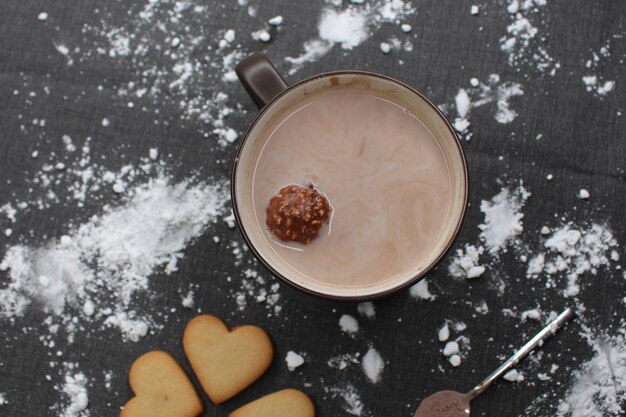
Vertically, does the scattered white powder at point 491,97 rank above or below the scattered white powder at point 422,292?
above

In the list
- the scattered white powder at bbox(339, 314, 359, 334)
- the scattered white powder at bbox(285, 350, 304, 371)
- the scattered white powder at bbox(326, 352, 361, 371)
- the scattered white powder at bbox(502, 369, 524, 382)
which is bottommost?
the scattered white powder at bbox(502, 369, 524, 382)

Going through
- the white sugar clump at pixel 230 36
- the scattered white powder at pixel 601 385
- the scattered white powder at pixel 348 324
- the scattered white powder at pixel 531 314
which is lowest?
the scattered white powder at pixel 601 385

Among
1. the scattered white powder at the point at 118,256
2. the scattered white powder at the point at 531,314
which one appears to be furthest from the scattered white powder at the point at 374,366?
the scattered white powder at the point at 118,256

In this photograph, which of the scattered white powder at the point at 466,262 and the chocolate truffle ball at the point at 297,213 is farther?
the scattered white powder at the point at 466,262

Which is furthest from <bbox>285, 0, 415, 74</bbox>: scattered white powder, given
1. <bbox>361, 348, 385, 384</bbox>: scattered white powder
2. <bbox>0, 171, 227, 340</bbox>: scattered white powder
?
<bbox>361, 348, 385, 384</bbox>: scattered white powder

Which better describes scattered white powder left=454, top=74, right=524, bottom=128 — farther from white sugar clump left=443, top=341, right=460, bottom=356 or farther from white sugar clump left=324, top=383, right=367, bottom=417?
white sugar clump left=324, top=383, right=367, bottom=417

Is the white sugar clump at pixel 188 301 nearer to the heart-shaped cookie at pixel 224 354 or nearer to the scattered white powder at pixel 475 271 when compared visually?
the heart-shaped cookie at pixel 224 354

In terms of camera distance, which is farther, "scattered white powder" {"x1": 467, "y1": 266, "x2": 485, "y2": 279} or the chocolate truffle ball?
"scattered white powder" {"x1": 467, "y1": 266, "x2": 485, "y2": 279}
